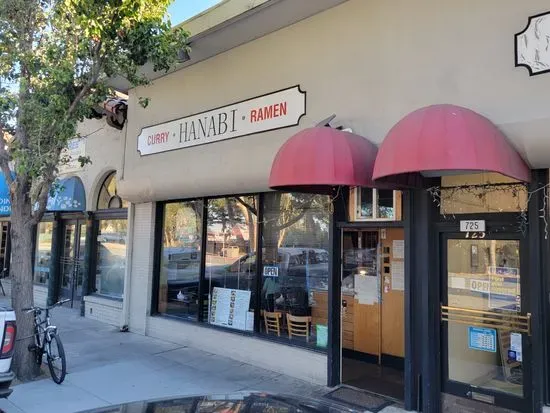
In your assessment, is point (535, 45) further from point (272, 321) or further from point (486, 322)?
point (272, 321)

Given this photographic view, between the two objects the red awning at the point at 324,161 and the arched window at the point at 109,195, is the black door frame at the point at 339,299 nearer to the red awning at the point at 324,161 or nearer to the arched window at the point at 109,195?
the red awning at the point at 324,161

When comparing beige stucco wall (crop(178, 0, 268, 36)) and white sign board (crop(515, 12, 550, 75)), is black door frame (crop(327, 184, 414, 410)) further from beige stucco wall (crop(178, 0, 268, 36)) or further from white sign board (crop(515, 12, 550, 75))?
beige stucco wall (crop(178, 0, 268, 36))

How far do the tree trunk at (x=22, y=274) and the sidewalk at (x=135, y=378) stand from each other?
590 mm

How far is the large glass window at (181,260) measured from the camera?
30.6 feet

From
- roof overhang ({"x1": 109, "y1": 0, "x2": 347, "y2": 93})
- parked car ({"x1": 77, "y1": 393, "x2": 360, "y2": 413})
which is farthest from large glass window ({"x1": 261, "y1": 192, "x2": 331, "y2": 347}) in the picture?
parked car ({"x1": 77, "y1": 393, "x2": 360, "y2": 413})

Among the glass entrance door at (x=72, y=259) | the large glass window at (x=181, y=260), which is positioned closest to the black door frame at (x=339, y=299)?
the large glass window at (x=181, y=260)

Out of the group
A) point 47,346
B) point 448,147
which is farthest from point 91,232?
point 448,147

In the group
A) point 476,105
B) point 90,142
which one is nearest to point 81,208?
point 90,142

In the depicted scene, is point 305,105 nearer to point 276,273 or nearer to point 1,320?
point 276,273

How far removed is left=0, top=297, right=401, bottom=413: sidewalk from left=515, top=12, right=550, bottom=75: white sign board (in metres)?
4.25

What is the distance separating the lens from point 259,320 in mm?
7918

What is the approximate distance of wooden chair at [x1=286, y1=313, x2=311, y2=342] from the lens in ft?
24.0

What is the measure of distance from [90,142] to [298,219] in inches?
282

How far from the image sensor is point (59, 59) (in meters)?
7.07
